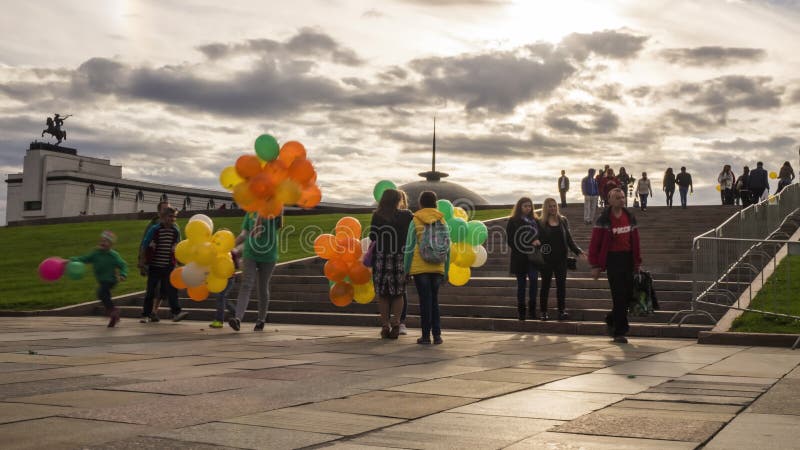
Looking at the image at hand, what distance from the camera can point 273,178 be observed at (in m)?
11.2

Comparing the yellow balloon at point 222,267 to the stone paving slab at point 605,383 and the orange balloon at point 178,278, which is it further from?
the stone paving slab at point 605,383

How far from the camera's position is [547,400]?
19.5 ft

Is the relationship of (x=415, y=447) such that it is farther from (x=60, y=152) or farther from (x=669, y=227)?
(x=60, y=152)

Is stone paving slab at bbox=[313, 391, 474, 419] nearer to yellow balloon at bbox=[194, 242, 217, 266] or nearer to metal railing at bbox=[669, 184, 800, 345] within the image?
yellow balloon at bbox=[194, 242, 217, 266]

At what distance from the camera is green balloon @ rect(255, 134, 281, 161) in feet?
37.1

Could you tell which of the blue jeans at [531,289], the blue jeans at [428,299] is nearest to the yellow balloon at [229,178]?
the blue jeans at [428,299]

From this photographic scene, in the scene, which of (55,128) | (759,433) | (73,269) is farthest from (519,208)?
(55,128)

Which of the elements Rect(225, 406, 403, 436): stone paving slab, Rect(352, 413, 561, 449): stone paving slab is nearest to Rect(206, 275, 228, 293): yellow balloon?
Rect(225, 406, 403, 436): stone paving slab

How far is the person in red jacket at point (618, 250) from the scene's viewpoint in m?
10.9

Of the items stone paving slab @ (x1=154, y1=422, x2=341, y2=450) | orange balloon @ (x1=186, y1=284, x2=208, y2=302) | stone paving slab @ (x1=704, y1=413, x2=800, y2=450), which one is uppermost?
orange balloon @ (x1=186, y1=284, x2=208, y2=302)

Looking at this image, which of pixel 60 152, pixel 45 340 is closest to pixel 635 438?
pixel 45 340

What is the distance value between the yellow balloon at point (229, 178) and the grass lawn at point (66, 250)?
703 centimetres

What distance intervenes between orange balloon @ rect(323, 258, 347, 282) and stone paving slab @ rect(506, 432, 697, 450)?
24.0ft

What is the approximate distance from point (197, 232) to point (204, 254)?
33cm
